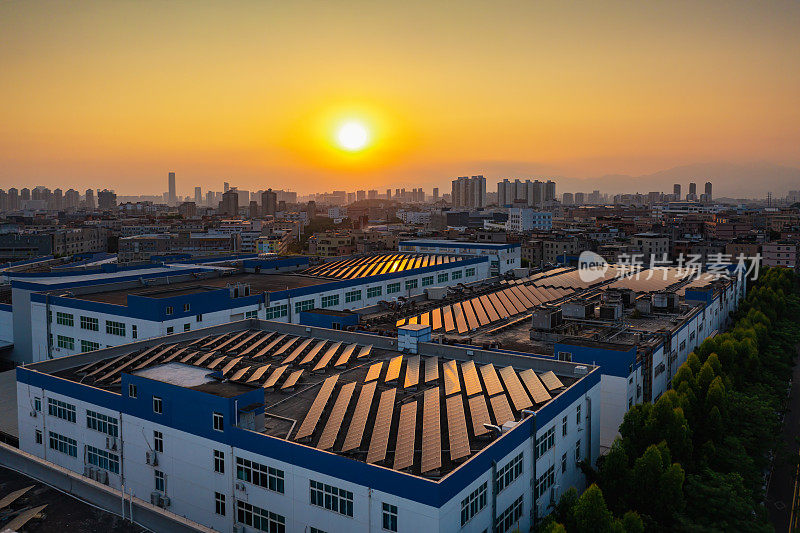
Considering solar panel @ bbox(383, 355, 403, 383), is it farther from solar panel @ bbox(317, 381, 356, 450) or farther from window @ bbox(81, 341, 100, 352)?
window @ bbox(81, 341, 100, 352)

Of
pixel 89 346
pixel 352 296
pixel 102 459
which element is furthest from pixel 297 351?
pixel 352 296

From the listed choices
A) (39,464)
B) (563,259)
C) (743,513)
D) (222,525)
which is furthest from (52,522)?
(563,259)

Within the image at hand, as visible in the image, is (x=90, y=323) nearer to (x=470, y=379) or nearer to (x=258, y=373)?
(x=258, y=373)

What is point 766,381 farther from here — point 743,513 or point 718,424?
point 743,513

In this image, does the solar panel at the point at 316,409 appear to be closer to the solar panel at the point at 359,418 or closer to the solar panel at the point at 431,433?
the solar panel at the point at 359,418

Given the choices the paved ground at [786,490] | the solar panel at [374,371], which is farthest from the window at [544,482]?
the paved ground at [786,490]
